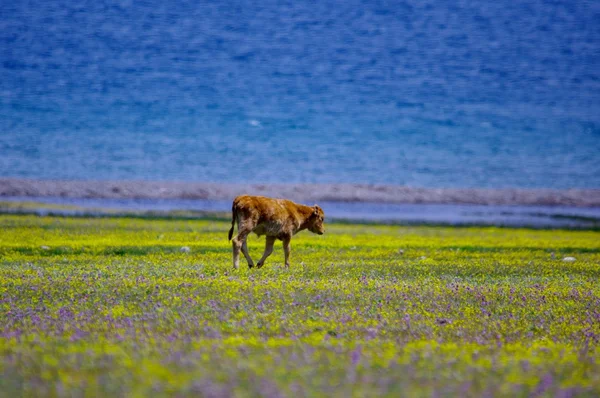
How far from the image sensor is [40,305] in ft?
48.6

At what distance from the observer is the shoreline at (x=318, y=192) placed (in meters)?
99.5

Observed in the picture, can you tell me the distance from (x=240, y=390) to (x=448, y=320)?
7033mm

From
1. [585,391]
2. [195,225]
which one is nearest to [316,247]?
[195,225]

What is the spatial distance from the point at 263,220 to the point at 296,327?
10.6 metres

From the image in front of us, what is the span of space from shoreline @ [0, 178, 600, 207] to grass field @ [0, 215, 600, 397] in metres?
73.3

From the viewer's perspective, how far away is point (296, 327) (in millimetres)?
13109

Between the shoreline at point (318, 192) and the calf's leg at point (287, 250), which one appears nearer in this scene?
the calf's leg at point (287, 250)

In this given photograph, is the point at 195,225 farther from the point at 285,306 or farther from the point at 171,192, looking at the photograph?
the point at 171,192

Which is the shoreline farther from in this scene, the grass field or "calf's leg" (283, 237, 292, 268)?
"calf's leg" (283, 237, 292, 268)

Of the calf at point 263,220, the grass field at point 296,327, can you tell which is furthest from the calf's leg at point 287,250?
the grass field at point 296,327

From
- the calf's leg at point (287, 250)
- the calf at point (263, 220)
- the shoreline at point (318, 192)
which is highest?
the calf at point (263, 220)

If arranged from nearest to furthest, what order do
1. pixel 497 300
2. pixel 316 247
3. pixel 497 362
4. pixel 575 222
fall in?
pixel 497 362
pixel 497 300
pixel 316 247
pixel 575 222

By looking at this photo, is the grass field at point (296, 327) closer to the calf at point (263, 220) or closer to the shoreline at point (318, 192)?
the calf at point (263, 220)

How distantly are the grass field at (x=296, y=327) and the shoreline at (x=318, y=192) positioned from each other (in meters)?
73.3
